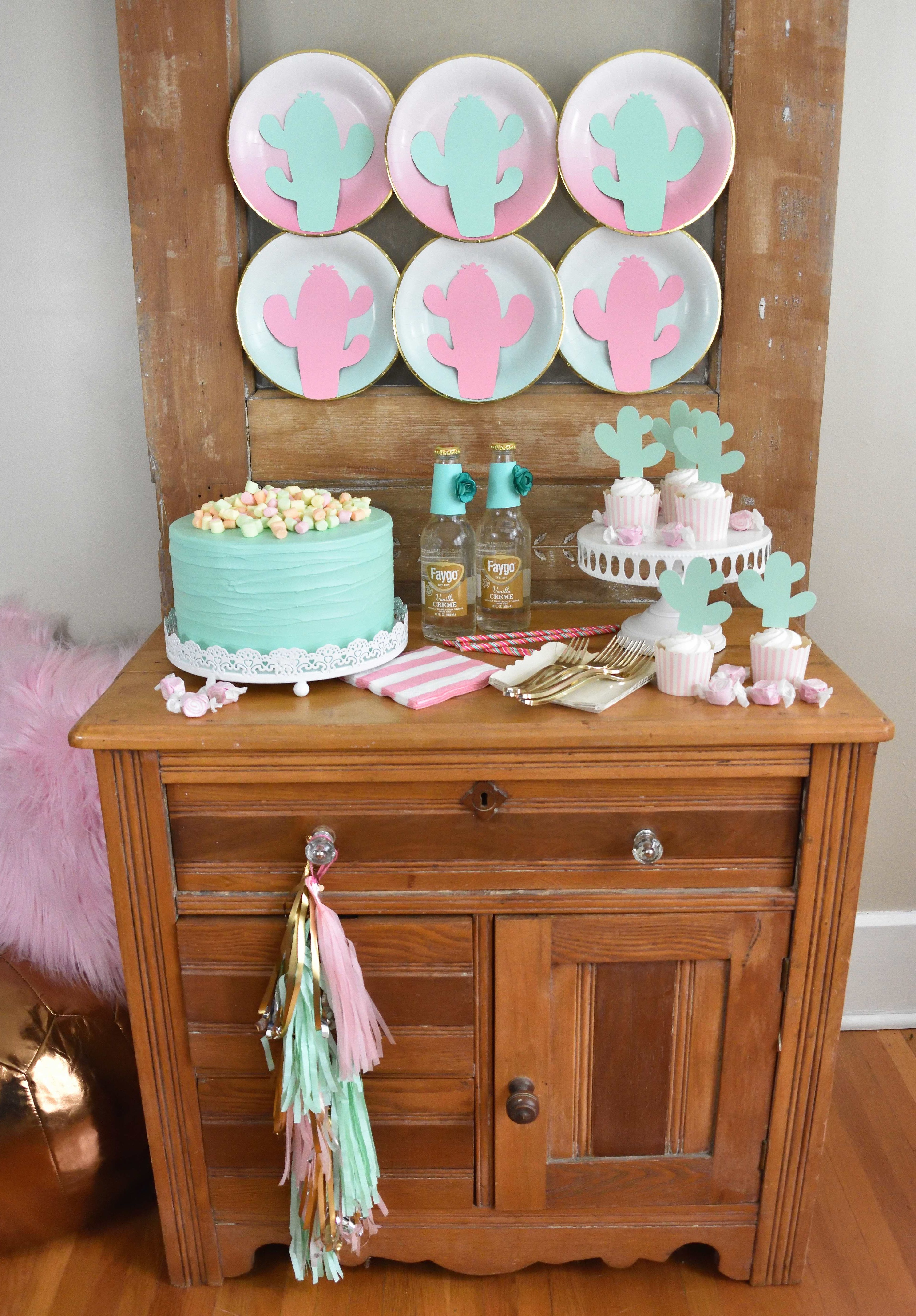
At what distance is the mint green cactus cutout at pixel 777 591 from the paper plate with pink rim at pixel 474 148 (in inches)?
25.1

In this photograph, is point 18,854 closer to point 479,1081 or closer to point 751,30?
point 479,1081

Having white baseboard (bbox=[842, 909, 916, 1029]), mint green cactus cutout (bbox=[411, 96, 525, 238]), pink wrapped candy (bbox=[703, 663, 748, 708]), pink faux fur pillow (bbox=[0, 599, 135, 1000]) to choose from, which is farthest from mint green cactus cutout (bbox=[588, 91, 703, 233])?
white baseboard (bbox=[842, 909, 916, 1029])

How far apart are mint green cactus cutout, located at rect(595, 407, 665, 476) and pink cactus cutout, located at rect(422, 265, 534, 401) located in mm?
237

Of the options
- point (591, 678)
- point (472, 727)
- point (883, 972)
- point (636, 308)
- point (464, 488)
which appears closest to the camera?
point (472, 727)

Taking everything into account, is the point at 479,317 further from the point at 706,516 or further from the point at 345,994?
the point at 345,994

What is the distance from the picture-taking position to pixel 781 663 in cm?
123

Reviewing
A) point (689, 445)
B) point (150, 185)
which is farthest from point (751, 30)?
point (150, 185)

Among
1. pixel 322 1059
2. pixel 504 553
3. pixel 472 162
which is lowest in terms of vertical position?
pixel 322 1059

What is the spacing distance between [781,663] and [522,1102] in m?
0.65

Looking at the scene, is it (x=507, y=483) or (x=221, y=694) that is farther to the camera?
(x=507, y=483)

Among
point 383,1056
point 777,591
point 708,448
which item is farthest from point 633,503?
point 383,1056

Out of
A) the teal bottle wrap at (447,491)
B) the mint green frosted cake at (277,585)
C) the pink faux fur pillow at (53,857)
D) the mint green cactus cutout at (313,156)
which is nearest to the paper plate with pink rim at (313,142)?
the mint green cactus cutout at (313,156)

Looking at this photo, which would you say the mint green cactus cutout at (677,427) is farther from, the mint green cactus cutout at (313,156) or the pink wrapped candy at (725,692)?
the mint green cactus cutout at (313,156)

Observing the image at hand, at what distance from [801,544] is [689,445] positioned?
0.36m
